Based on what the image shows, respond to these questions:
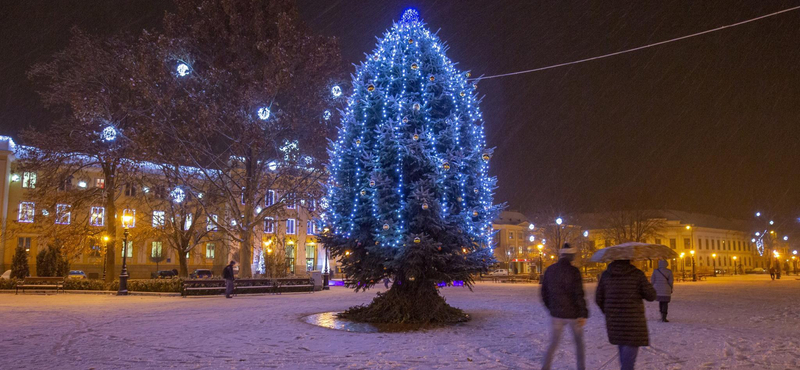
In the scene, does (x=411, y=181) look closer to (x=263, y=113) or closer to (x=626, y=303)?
(x=626, y=303)

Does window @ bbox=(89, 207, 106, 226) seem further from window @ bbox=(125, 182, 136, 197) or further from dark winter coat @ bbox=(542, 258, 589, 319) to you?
dark winter coat @ bbox=(542, 258, 589, 319)

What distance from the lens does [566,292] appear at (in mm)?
7684

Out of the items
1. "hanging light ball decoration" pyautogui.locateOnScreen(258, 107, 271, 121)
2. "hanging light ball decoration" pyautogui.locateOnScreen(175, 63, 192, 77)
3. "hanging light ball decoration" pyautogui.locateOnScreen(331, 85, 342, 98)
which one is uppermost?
"hanging light ball decoration" pyautogui.locateOnScreen(175, 63, 192, 77)

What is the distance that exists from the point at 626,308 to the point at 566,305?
107cm

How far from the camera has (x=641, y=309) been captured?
21.9 ft

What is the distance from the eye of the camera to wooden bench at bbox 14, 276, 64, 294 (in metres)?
28.5

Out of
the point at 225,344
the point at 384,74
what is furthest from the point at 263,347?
the point at 384,74

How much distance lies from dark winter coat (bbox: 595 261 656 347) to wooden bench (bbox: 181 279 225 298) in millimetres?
21664

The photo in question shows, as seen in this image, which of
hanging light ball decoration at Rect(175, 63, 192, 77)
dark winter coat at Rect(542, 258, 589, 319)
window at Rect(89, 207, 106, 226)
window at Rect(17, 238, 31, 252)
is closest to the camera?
dark winter coat at Rect(542, 258, 589, 319)

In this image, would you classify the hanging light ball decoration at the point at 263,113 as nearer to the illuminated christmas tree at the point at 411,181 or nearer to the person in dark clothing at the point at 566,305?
the illuminated christmas tree at the point at 411,181

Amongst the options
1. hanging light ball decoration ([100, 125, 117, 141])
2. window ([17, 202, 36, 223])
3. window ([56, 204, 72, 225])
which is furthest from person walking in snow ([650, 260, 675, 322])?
window ([17, 202, 36, 223])

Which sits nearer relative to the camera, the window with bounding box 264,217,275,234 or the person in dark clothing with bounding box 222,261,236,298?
the person in dark clothing with bounding box 222,261,236,298

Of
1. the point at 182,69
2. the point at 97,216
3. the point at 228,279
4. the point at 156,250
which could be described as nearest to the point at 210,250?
the point at 156,250

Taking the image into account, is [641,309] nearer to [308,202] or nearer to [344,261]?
[344,261]
